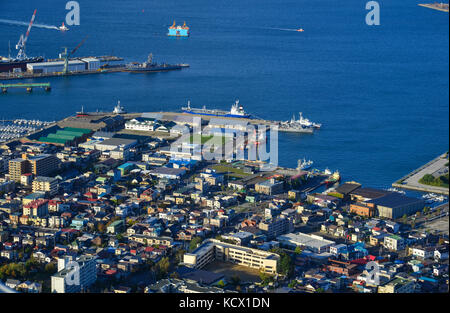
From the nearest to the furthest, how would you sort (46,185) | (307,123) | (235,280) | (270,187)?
1. (235,280)
2. (46,185)
3. (270,187)
4. (307,123)

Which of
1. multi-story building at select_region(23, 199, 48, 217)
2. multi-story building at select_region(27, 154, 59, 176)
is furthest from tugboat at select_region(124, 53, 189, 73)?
multi-story building at select_region(23, 199, 48, 217)

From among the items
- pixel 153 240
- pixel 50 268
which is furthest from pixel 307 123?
pixel 50 268

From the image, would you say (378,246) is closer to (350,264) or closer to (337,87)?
(350,264)

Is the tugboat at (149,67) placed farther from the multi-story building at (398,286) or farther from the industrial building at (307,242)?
the multi-story building at (398,286)
